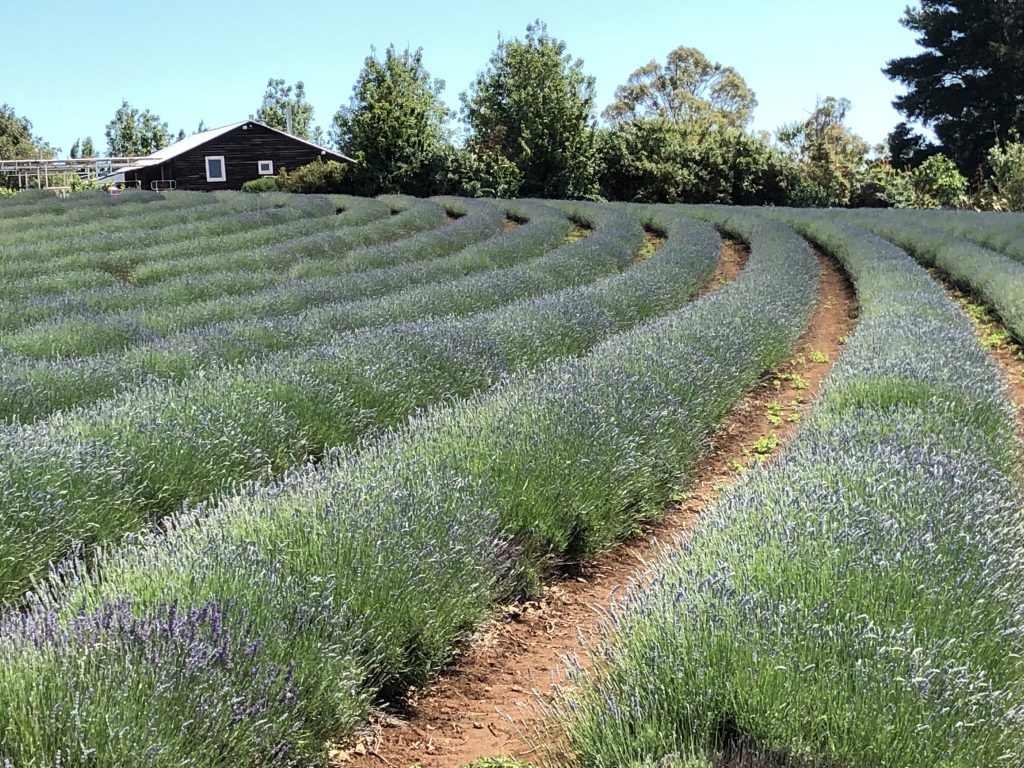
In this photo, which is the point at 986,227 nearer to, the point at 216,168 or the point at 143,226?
the point at 143,226

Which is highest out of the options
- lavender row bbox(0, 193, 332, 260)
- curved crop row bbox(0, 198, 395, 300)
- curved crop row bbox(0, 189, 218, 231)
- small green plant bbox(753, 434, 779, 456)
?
curved crop row bbox(0, 189, 218, 231)

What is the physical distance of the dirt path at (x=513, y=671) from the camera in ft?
10.3

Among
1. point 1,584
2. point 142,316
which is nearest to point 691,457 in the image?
point 1,584

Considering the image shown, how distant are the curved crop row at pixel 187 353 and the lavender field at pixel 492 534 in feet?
0.11

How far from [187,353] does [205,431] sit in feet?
8.90

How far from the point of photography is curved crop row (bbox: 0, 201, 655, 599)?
4.11 metres

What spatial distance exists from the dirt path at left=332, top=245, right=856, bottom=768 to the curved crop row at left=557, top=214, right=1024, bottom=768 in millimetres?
314

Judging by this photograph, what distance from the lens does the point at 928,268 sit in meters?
16.5

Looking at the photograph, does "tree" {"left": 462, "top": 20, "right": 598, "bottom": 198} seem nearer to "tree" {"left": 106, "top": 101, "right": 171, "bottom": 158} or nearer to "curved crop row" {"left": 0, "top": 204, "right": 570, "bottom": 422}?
"curved crop row" {"left": 0, "top": 204, "right": 570, "bottom": 422}

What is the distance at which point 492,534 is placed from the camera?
4129 mm

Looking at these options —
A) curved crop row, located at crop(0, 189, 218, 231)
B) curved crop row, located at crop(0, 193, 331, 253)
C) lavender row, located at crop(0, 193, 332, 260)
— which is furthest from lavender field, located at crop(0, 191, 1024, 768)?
curved crop row, located at crop(0, 189, 218, 231)

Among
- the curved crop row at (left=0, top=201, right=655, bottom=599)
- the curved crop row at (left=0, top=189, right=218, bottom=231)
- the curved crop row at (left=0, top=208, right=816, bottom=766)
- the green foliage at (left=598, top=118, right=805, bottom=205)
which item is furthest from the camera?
the green foliage at (left=598, top=118, right=805, bottom=205)

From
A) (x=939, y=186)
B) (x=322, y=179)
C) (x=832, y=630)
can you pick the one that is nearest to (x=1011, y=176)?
(x=939, y=186)

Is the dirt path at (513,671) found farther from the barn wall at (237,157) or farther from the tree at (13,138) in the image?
the tree at (13,138)
